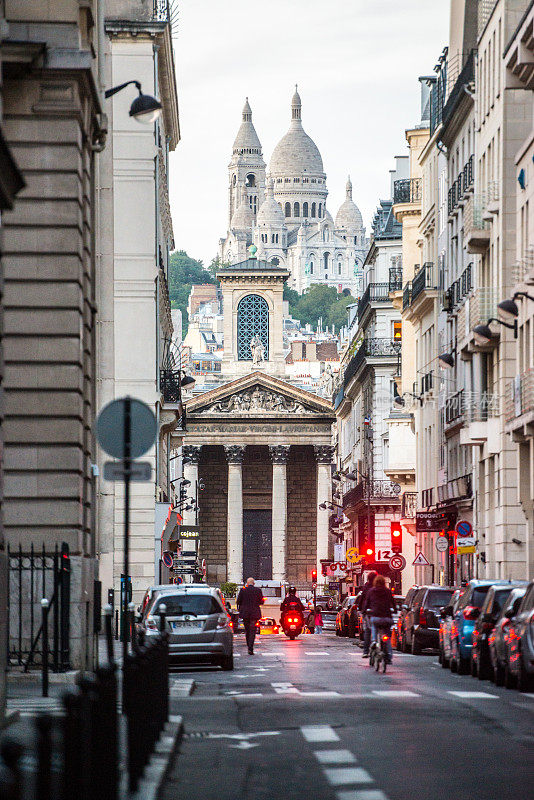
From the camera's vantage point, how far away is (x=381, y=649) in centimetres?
2533

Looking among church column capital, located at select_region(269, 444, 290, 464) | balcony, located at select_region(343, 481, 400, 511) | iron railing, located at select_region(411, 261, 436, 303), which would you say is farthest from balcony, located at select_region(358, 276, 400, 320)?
church column capital, located at select_region(269, 444, 290, 464)

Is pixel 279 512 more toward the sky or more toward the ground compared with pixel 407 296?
more toward the ground

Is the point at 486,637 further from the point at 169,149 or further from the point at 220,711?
the point at 169,149

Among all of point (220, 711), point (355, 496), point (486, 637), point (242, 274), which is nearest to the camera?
point (220, 711)

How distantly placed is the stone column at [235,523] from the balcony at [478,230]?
7600 centimetres

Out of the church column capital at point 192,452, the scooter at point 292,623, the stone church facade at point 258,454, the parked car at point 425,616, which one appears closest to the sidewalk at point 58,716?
the parked car at point 425,616

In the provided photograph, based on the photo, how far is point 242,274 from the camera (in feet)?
431

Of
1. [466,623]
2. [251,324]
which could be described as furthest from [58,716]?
[251,324]

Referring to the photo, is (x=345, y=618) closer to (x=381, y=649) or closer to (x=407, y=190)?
(x=407, y=190)

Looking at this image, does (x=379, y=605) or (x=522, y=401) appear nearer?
(x=379, y=605)

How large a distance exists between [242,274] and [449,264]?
75.4m

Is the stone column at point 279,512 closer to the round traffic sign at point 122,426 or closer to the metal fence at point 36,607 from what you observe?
the metal fence at point 36,607

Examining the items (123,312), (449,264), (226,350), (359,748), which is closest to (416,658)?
(123,312)

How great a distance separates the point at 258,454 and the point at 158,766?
113 metres
